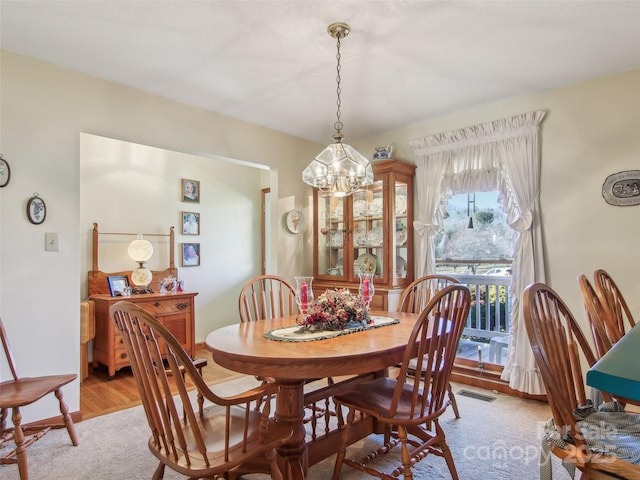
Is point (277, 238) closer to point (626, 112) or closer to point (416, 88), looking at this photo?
point (416, 88)

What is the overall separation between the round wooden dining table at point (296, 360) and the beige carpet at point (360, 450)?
0.44 m

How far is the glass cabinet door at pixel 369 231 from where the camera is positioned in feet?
12.8

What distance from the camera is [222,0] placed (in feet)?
6.68

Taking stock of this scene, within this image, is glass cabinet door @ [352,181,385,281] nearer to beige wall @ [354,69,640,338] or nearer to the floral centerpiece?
beige wall @ [354,69,640,338]

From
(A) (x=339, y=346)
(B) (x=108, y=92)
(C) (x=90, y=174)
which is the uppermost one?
(B) (x=108, y=92)

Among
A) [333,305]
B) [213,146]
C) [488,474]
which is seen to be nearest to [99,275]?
[213,146]

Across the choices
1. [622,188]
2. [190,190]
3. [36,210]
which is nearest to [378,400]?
[622,188]

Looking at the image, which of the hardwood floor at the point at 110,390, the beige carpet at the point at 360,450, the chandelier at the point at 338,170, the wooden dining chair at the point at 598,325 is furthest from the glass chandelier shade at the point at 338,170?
the hardwood floor at the point at 110,390

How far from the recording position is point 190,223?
487 cm

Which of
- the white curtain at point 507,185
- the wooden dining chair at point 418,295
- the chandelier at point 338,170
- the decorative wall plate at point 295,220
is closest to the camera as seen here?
the chandelier at point 338,170

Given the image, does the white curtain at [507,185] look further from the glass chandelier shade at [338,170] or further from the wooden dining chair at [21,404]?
the wooden dining chair at [21,404]

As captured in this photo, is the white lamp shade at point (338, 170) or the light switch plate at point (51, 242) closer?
the white lamp shade at point (338, 170)

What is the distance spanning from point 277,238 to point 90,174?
6.72ft

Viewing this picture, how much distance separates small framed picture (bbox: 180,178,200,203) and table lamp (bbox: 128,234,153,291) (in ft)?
2.57
